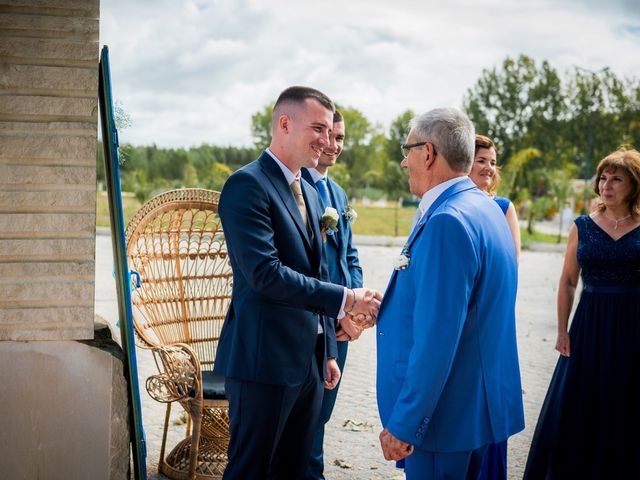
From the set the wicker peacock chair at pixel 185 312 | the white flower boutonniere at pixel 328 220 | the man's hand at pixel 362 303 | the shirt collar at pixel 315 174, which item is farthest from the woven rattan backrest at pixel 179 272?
the man's hand at pixel 362 303

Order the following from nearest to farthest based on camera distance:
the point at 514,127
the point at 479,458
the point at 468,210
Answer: the point at 468,210, the point at 479,458, the point at 514,127

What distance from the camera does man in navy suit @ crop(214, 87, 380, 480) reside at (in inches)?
120

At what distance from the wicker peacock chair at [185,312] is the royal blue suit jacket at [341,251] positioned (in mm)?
809

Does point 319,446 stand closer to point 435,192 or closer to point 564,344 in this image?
point 564,344

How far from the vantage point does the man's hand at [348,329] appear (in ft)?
12.0

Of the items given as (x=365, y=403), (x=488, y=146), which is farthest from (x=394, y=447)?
(x=365, y=403)

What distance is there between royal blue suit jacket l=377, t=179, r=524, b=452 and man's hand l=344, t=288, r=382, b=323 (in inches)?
13.2

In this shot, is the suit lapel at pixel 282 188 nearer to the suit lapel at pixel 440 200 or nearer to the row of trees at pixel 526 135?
the suit lapel at pixel 440 200

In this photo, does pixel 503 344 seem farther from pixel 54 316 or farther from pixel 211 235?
pixel 211 235

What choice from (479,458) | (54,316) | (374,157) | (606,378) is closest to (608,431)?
(606,378)

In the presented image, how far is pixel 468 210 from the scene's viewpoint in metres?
2.66

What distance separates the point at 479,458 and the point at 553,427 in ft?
5.68

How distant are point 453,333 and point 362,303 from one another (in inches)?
30.7

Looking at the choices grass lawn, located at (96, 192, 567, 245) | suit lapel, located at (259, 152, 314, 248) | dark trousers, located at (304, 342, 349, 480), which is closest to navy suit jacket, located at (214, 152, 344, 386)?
suit lapel, located at (259, 152, 314, 248)
